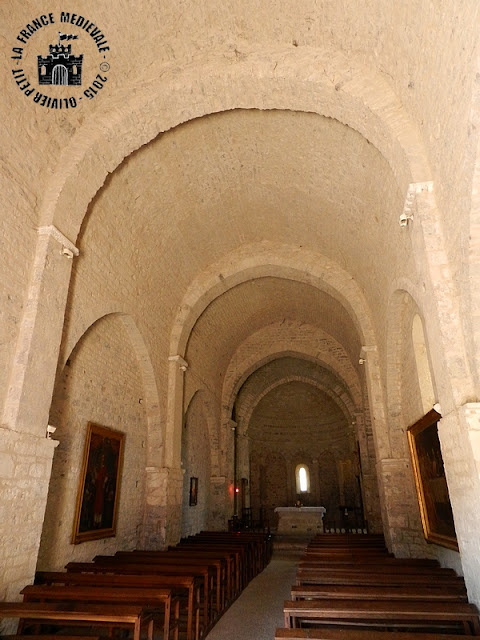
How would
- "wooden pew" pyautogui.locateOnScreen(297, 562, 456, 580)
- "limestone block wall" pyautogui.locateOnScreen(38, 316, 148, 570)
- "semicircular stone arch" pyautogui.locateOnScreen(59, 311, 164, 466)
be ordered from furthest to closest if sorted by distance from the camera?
"semicircular stone arch" pyautogui.locateOnScreen(59, 311, 164, 466), "limestone block wall" pyautogui.locateOnScreen(38, 316, 148, 570), "wooden pew" pyautogui.locateOnScreen(297, 562, 456, 580)

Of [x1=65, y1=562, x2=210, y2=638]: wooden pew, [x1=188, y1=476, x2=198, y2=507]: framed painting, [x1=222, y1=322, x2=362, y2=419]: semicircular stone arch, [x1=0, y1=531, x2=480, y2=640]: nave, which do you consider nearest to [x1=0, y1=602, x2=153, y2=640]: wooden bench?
[x1=0, y1=531, x2=480, y2=640]: nave

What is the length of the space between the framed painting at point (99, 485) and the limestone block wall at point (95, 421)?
126 millimetres

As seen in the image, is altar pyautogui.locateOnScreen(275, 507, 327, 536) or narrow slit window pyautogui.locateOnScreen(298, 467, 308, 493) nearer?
altar pyautogui.locateOnScreen(275, 507, 327, 536)

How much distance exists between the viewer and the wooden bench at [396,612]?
407 cm

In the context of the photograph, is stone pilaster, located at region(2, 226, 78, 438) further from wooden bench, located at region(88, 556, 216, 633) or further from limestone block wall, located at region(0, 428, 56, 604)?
wooden bench, located at region(88, 556, 216, 633)

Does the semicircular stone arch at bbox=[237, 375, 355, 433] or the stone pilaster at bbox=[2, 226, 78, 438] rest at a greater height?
the semicircular stone arch at bbox=[237, 375, 355, 433]

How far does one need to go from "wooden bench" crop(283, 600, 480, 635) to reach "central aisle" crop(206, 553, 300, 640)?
1.97 meters

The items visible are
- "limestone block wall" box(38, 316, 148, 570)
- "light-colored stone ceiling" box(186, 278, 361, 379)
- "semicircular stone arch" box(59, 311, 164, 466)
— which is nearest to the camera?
"limestone block wall" box(38, 316, 148, 570)

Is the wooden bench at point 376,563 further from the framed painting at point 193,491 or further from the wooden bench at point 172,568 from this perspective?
the framed painting at point 193,491

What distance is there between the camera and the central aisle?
600 centimetres

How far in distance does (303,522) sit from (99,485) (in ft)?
32.3

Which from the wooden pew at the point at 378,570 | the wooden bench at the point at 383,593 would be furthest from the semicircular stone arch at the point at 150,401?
the wooden bench at the point at 383,593

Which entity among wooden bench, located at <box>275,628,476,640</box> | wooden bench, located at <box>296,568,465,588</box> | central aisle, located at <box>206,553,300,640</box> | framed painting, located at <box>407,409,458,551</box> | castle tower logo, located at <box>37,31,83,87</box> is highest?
castle tower logo, located at <box>37,31,83,87</box>

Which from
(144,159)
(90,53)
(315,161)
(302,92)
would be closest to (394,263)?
(315,161)
